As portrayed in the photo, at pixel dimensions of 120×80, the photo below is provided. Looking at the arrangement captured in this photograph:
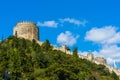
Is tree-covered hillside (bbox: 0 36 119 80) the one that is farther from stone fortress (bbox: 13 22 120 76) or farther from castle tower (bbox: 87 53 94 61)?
castle tower (bbox: 87 53 94 61)

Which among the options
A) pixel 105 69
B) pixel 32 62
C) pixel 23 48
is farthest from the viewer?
pixel 105 69

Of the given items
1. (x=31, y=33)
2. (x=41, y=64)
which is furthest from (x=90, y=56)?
(x=41, y=64)

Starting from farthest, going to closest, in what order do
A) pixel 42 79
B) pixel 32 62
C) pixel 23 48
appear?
pixel 23 48
pixel 32 62
pixel 42 79

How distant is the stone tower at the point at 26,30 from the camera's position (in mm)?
147750

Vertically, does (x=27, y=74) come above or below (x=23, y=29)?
below

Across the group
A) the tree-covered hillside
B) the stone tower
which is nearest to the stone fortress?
the stone tower

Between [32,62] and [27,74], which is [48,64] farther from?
[27,74]

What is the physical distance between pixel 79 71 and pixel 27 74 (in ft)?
48.0

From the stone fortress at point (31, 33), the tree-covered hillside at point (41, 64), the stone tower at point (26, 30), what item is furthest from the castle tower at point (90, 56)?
the stone tower at point (26, 30)

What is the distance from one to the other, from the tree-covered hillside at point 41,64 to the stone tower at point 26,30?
5.18m

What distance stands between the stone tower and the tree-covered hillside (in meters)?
5.18

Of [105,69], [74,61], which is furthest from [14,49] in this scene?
[105,69]

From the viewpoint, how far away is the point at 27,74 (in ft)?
364

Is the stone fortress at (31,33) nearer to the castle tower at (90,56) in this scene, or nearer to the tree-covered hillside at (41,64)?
the castle tower at (90,56)
